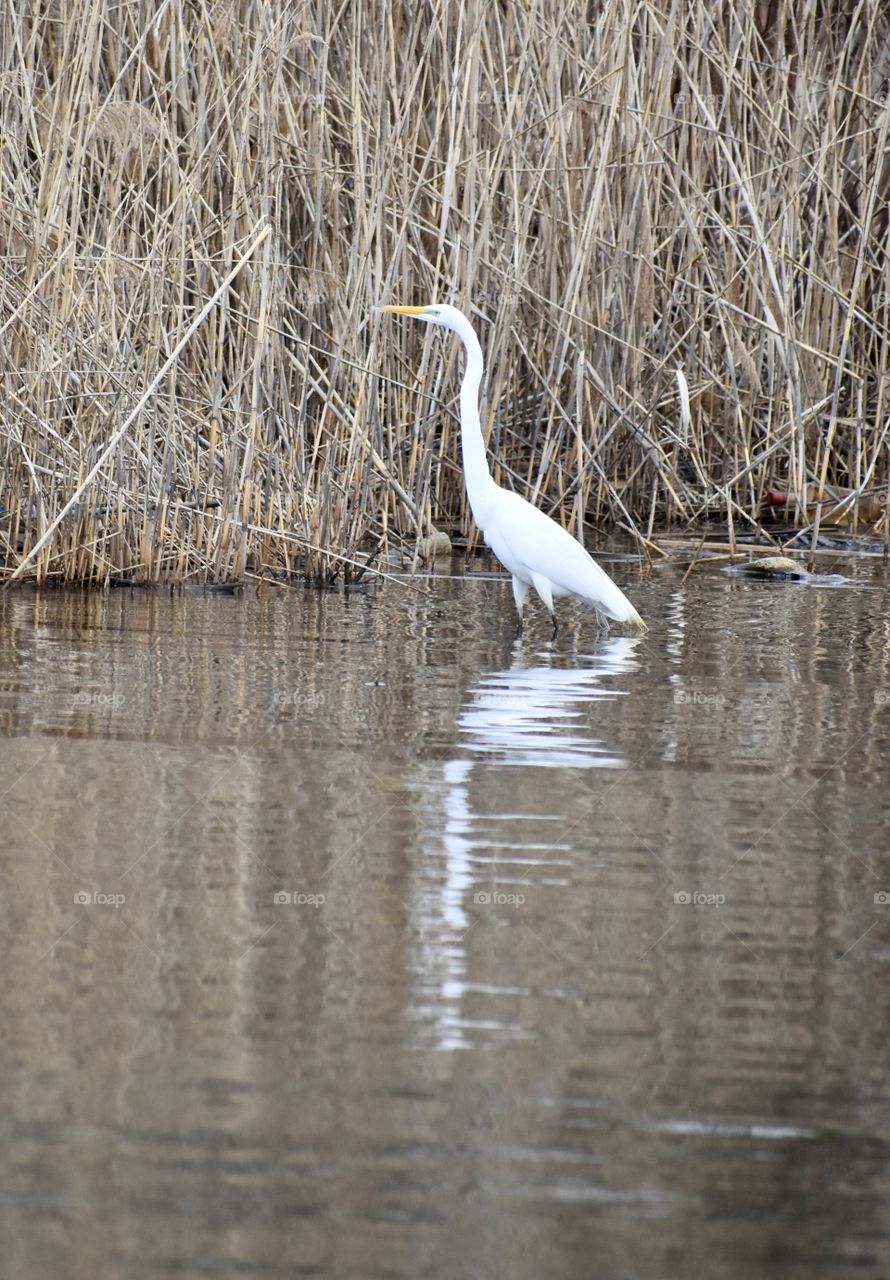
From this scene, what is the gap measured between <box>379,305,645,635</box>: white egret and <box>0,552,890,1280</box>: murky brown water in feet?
4.12

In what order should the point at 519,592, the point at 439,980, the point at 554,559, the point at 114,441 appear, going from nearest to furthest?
1. the point at 439,980
2. the point at 114,441
3. the point at 554,559
4. the point at 519,592

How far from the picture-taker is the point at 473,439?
6.83 meters

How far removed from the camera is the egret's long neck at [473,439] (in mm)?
6742

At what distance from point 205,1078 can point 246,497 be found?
4490 millimetres

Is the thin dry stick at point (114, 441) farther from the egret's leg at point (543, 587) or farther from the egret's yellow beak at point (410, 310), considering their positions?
the egret's leg at point (543, 587)

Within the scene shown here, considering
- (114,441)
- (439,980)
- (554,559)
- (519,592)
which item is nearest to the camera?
(439,980)

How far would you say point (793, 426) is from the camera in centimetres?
837

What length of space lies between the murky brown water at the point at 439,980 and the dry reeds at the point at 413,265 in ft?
5.91

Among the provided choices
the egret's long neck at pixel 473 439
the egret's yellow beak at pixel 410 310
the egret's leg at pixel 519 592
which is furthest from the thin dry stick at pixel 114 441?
the egret's leg at pixel 519 592

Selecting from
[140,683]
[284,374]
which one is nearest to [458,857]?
[140,683]

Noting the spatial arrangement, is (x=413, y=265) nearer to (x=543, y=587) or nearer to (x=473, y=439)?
(x=473, y=439)

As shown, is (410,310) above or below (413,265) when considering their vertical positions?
below

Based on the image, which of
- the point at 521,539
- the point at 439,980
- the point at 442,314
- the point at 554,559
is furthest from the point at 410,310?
the point at 439,980

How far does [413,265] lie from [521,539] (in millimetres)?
2030
